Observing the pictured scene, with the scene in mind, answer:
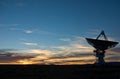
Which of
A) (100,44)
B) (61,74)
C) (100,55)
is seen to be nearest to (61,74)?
(61,74)

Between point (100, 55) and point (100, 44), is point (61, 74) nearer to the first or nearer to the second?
point (100, 44)

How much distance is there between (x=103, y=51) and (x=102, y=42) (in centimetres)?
963

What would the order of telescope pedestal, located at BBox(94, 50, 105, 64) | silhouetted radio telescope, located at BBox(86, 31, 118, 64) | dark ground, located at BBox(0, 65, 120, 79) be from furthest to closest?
telescope pedestal, located at BBox(94, 50, 105, 64) < silhouetted radio telescope, located at BBox(86, 31, 118, 64) < dark ground, located at BBox(0, 65, 120, 79)

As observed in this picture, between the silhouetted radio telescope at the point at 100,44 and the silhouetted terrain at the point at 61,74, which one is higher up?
the silhouetted radio telescope at the point at 100,44

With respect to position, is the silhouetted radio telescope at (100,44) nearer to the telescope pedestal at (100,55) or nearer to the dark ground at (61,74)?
the telescope pedestal at (100,55)

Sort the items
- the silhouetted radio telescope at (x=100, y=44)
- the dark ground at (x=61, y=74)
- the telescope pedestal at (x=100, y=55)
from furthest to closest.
Result: the telescope pedestal at (x=100, y=55) → the silhouetted radio telescope at (x=100, y=44) → the dark ground at (x=61, y=74)

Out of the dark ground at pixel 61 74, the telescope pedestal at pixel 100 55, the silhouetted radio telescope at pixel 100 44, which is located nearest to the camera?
the dark ground at pixel 61 74

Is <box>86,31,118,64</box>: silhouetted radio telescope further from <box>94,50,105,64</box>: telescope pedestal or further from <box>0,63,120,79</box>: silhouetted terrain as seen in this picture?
<box>0,63,120,79</box>: silhouetted terrain

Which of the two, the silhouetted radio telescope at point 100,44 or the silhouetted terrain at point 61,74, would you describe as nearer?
the silhouetted terrain at point 61,74

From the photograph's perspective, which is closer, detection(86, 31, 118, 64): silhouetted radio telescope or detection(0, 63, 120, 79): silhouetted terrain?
detection(0, 63, 120, 79): silhouetted terrain

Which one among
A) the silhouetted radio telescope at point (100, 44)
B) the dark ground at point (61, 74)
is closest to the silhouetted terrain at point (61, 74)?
the dark ground at point (61, 74)

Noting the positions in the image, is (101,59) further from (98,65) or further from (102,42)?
(102,42)

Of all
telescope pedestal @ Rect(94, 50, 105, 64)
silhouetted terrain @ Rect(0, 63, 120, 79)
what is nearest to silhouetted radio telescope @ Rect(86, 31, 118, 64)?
telescope pedestal @ Rect(94, 50, 105, 64)

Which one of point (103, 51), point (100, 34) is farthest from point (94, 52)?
point (100, 34)
